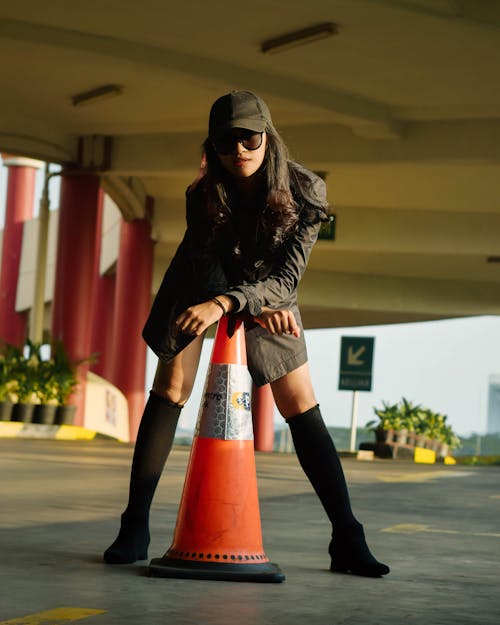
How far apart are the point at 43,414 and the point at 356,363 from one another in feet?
27.6

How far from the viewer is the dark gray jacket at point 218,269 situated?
3850 mm

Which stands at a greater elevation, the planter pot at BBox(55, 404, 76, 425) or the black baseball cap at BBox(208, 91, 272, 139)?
the black baseball cap at BBox(208, 91, 272, 139)

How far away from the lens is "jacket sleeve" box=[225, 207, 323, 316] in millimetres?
3736

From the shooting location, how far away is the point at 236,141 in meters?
3.77

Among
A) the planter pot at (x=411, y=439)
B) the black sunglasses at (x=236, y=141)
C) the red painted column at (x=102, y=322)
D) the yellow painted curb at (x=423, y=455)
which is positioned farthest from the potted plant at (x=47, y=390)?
the black sunglasses at (x=236, y=141)

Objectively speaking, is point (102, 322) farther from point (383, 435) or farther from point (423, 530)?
point (423, 530)

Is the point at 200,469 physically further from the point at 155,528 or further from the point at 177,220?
the point at 177,220

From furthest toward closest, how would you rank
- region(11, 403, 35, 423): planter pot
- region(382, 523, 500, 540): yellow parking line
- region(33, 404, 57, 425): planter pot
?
region(33, 404, 57, 425): planter pot
region(11, 403, 35, 423): planter pot
region(382, 523, 500, 540): yellow parking line

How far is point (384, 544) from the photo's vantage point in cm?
468

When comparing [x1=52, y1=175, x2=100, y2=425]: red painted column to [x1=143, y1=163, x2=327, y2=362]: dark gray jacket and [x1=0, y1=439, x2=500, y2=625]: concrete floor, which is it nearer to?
[x1=0, y1=439, x2=500, y2=625]: concrete floor

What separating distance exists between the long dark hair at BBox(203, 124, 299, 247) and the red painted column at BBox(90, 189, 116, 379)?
28106 mm

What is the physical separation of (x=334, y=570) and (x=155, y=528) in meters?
1.33

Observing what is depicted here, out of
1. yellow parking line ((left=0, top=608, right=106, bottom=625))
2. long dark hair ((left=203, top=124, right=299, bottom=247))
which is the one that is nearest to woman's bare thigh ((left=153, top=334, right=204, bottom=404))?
long dark hair ((left=203, top=124, right=299, bottom=247))

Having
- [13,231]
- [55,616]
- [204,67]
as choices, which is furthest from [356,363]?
[55,616]
